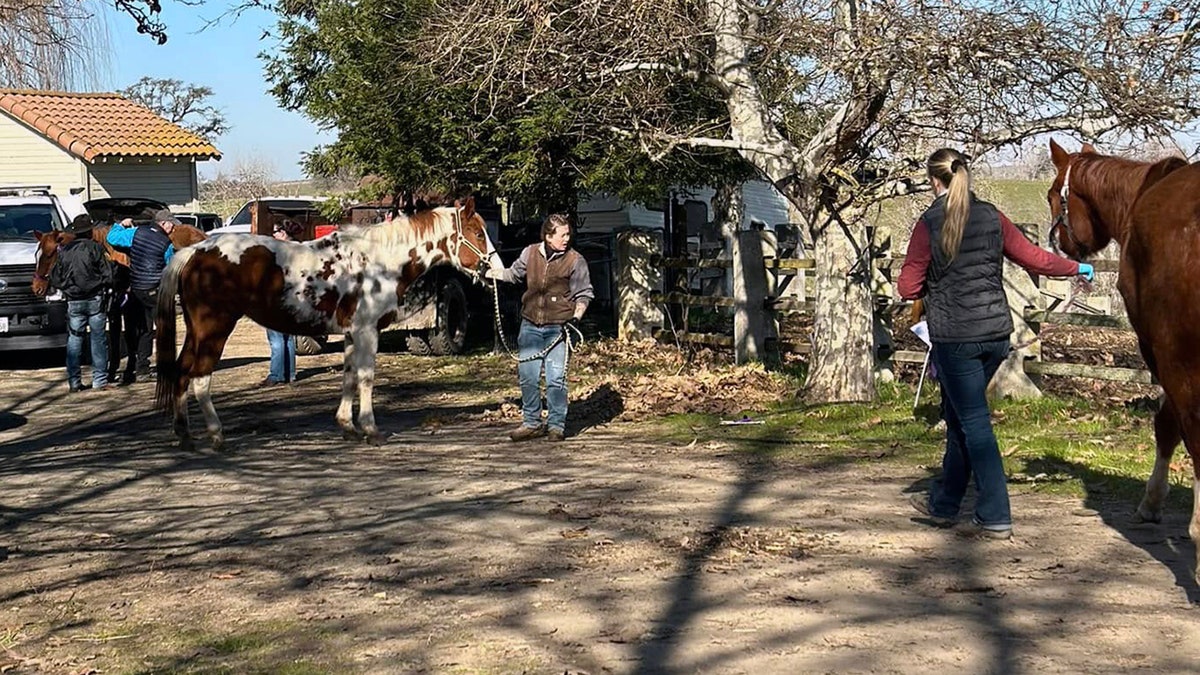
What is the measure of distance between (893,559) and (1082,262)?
2.21 meters

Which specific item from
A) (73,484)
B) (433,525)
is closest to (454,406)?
(73,484)

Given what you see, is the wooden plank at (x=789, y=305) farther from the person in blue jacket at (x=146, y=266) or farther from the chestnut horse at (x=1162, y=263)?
the chestnut horse at (x=1162, y=263)

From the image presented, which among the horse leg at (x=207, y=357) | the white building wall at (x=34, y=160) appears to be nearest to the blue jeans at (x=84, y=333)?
the horse leg at (x=207, y=357)

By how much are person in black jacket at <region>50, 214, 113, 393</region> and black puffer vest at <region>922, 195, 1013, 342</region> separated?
452 inches

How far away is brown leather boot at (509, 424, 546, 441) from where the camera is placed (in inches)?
450

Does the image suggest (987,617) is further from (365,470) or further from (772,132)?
(772,132)

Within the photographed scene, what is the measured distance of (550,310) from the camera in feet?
37.2

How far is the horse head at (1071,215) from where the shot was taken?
7414 mm

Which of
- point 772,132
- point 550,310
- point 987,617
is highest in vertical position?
point 772,132

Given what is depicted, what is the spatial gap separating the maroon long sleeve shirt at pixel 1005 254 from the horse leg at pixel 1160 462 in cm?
86

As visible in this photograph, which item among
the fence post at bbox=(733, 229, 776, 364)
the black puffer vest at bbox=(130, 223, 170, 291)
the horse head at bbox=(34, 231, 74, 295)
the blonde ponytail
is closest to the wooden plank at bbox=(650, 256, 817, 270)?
the fence post at bbox=(733, 229, 776, 364)

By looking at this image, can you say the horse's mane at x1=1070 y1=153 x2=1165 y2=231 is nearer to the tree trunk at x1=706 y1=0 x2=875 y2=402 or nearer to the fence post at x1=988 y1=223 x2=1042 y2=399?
the tree trunk at x1=706 y1=0 x2=875 y2=402

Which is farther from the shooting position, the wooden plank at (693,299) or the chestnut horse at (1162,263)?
the wooden plank at (693,299)

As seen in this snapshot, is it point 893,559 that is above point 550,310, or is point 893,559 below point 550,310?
below
